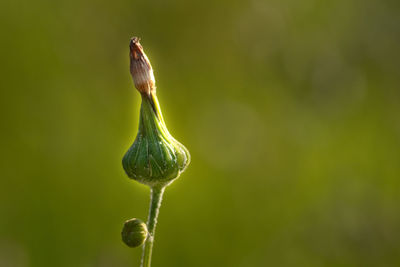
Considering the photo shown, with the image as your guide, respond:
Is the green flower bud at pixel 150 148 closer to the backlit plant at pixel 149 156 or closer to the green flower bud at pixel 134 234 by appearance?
the backlit plant at pixel 149 156

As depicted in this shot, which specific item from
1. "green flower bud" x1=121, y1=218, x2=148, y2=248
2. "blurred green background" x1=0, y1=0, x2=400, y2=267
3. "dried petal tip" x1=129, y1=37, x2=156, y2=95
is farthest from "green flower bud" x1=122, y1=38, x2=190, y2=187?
"blurred green background" x1=0, y1=0, x2=400, y2=267

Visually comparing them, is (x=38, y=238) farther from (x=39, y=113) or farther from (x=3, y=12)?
(x=3, y=12)

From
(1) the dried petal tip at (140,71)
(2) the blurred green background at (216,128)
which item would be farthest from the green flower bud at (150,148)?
(2) the blurred green background at (216,128)

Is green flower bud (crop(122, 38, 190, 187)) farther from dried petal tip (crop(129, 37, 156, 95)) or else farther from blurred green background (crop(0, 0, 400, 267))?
blurred green background (crop(0, 0, 400, 267))

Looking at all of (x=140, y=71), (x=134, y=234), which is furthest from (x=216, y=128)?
(x=134, y=234)

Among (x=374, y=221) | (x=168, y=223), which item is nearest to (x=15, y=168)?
(x=168, y=223)

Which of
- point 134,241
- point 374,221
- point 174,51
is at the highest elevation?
point 134,241

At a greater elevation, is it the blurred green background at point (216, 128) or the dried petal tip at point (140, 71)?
the dried petal tip at point (140, 71)
